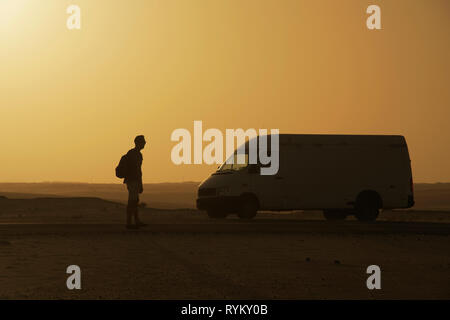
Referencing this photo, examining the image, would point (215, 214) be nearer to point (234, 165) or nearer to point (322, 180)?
point (234, 165)

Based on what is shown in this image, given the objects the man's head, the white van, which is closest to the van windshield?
the white van

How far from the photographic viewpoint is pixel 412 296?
11.2 metres

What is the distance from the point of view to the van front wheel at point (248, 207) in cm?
2748

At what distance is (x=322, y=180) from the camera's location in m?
28.1

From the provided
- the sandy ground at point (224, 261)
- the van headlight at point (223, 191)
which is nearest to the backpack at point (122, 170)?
the sandy ground at point (224, 261)

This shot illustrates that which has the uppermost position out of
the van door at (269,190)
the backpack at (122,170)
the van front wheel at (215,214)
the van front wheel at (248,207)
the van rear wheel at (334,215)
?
the backpack at (122,170)

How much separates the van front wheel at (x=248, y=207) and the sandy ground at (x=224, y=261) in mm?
3529

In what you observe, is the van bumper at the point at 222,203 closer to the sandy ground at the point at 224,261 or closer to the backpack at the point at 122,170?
the sandy ground at the point at 224,261

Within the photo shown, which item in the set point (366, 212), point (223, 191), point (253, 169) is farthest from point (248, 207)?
point (366, 212)

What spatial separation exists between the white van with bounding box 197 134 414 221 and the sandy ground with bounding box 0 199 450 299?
3.69m

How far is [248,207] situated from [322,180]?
8.50 ft

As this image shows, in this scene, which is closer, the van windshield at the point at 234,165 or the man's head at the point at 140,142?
the man's head at the point at 140,142
